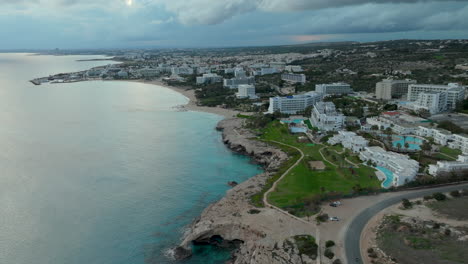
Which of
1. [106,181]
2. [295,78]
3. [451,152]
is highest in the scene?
[295,78]

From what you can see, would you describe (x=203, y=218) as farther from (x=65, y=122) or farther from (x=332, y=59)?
(x=332, y=59)

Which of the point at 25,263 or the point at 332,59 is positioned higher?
the point at 332,59

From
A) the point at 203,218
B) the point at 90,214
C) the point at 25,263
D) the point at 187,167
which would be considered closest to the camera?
the point at 25,263

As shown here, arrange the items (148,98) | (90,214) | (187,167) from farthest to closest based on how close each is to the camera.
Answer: (148,98) < (187,167) < (90,214)

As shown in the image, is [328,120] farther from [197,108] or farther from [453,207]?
[197,108]

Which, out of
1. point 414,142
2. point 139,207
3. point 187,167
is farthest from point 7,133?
point 414,142

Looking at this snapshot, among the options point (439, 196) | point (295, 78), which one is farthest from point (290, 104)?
point (439, 196)

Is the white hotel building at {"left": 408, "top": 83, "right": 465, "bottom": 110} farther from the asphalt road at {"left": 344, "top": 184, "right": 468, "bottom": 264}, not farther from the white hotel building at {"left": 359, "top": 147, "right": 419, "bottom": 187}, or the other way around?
the asphalt road at {"left": 344, "top": 184, "right": 468, "bottom": 264}
